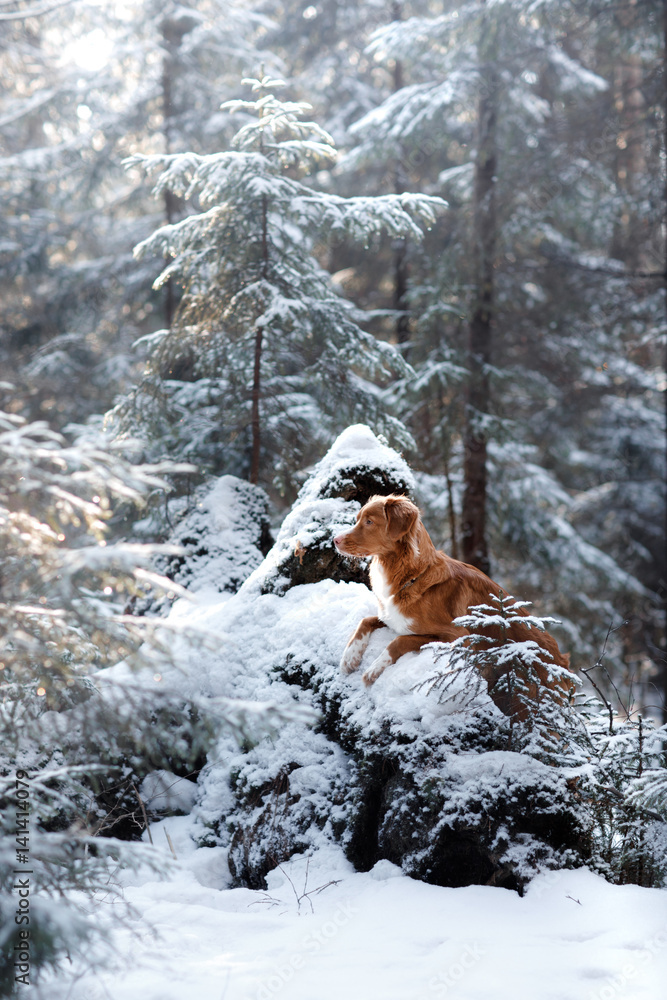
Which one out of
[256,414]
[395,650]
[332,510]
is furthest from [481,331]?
[395,650]

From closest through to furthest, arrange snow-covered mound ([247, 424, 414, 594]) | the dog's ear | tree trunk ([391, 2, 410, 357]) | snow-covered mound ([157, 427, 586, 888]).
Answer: snow-covered mound ([157, 427, 586, 888]) → the dog's ear → snow-covered mound ([247, 424, 414, 594]) → tree trunk ([391, 2, 410, 357])

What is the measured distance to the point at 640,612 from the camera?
1405cm

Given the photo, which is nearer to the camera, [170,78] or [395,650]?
[395,650]

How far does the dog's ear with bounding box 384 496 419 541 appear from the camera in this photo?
13.4 feet

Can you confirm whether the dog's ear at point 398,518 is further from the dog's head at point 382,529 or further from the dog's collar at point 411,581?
the dog's collar at point 411,581

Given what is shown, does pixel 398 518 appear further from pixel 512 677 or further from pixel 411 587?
pixel 512 677

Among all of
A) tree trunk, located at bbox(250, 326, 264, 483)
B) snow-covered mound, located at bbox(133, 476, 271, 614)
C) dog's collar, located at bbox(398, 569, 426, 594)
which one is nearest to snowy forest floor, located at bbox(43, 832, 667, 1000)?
dog's collar, located at bbox(398, 569, 426, 594)

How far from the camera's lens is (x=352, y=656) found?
448 centimetres

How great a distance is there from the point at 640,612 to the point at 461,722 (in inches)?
457

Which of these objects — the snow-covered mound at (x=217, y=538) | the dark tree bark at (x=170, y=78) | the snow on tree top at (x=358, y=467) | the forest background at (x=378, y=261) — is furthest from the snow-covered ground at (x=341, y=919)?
the dark tree bark at (x=170, y=78)

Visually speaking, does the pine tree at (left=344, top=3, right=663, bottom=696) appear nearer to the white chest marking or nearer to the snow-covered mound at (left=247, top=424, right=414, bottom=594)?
the snow-covered mound at (left=247, top=424, right=414, bottom=594)

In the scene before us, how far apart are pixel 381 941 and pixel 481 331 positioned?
9378mm

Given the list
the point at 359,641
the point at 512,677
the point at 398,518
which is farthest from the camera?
the point at 359,641

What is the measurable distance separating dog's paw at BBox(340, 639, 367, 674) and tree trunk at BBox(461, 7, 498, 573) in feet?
19.5
